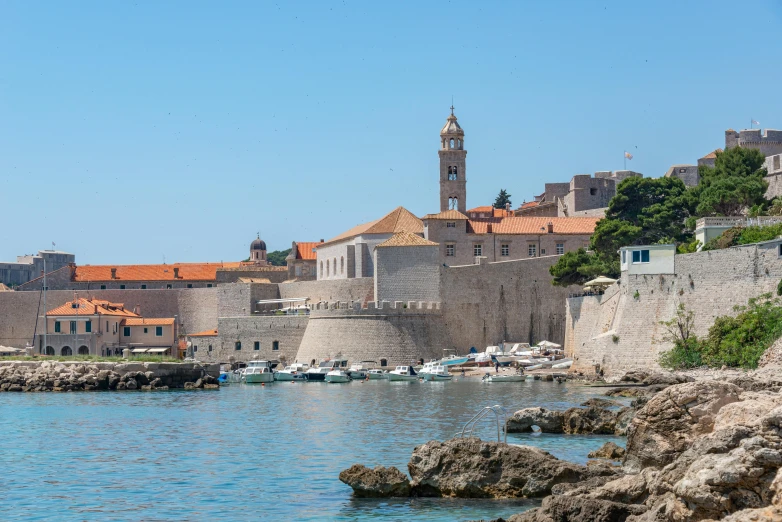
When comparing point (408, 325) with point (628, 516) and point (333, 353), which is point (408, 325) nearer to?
point (333, 353)

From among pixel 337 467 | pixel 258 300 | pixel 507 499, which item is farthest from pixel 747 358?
pixel 258 300

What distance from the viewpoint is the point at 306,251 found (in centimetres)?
6481

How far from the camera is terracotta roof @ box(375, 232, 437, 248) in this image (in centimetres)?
4791

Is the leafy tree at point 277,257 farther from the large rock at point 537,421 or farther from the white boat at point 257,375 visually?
the large rock at point 537,421

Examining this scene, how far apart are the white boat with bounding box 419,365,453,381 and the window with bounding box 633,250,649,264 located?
9.53 meters

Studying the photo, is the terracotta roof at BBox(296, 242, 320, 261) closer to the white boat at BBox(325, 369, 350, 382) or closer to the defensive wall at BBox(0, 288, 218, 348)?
the defensive wall at BBox(0, 288, 218, 348)

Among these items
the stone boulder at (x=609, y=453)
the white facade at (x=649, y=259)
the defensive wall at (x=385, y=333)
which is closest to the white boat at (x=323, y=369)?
the defensive wall at (x=385, y=333)

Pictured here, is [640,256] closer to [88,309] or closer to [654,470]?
[654,470]

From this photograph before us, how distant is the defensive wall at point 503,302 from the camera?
47.6 m

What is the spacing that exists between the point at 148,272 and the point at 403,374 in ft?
91.3

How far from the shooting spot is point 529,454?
14648 mm

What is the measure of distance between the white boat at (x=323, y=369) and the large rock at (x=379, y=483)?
28.9 metres

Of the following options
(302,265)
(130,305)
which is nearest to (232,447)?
(130,305)

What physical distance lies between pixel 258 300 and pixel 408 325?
1198 cm
